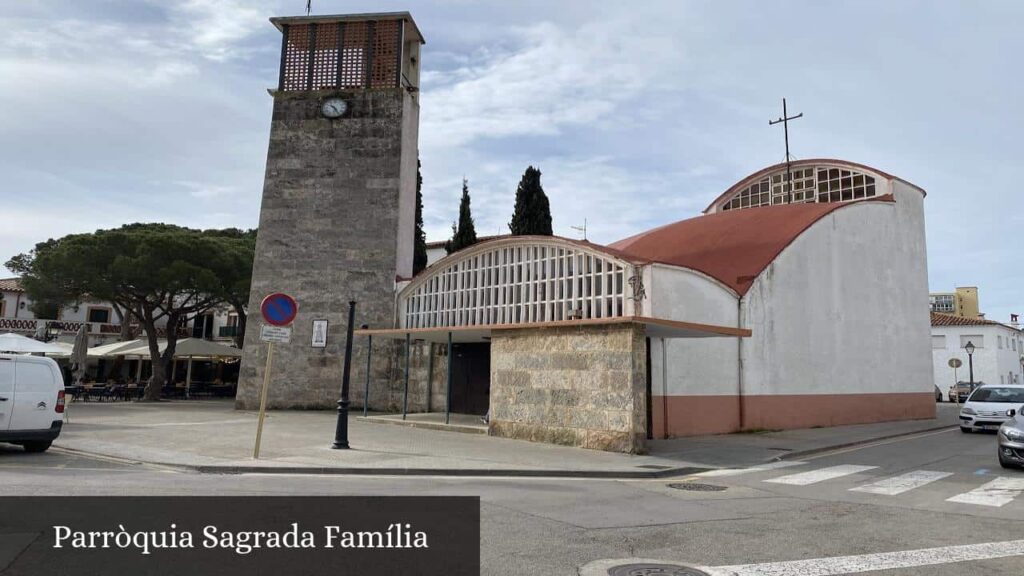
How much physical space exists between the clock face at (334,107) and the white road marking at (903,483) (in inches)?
858

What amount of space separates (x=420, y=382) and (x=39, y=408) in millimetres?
12947

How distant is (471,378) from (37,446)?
12580 millimetres

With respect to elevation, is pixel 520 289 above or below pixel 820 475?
above

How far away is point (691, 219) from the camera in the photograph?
29.4 meters

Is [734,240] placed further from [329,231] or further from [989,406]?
[329,231]

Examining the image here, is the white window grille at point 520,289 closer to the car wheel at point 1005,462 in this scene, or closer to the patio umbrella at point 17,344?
the car wheel at point 1005,462

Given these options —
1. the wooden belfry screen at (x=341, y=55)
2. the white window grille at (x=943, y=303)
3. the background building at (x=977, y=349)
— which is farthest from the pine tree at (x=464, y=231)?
the white window grille at (x=943, y=303)

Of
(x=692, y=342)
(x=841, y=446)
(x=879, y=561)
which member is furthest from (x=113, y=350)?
(x=879, y=561)

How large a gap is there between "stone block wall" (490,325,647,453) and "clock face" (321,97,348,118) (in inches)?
524

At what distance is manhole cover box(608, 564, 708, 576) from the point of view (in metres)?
5.06

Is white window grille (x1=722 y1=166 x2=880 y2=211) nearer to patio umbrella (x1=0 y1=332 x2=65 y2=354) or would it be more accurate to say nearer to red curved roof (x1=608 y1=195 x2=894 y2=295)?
red curved roof (x1=608 y1=195 x2=894 y2=295)

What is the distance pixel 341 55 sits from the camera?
2603 centimetres

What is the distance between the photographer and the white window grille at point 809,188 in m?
27.6

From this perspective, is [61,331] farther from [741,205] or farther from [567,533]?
[567,533]
